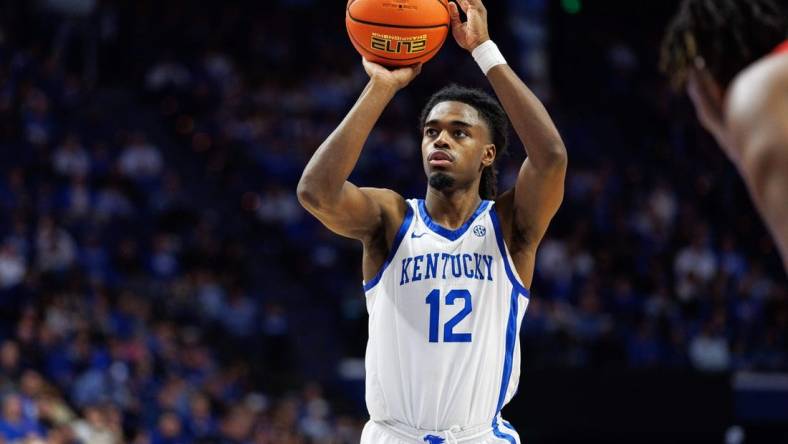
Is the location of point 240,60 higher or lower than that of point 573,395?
higher

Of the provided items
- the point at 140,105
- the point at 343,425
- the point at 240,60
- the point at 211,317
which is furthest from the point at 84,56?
the point at 343,425

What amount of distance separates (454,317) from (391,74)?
1.13 m

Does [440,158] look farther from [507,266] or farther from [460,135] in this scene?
[507,266]

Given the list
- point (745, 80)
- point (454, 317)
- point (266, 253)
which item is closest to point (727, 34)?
point (745, 80)

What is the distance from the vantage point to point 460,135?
5.26 m

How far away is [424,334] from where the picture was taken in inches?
196

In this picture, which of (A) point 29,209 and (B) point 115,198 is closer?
(A) point 29,209

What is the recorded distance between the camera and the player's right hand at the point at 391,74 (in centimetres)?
505

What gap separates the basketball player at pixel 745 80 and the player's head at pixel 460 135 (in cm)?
248

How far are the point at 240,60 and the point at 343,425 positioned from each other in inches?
302

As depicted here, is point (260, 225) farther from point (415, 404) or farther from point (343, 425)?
point (415, 404)

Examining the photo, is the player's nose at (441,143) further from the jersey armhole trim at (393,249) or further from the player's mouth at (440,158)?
the jersey armhole trim at (393,249)

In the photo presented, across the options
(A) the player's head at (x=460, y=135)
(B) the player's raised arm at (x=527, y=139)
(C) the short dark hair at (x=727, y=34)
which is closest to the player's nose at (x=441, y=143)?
(A) the player's head at (x=460, y=135)

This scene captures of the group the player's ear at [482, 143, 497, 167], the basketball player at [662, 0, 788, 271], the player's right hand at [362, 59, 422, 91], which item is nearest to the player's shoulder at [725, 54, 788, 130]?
the basketball player at [662, 0, 788, 271]
